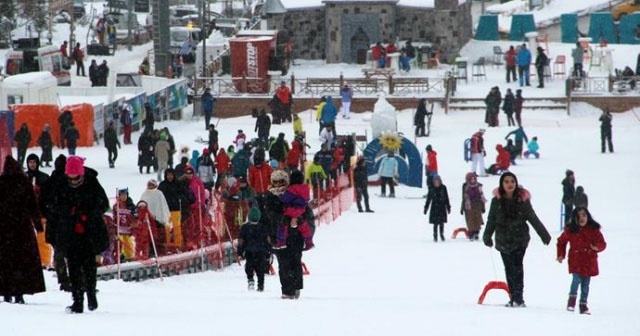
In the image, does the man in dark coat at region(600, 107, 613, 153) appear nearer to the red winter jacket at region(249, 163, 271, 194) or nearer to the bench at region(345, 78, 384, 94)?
the bench at region(345, 78, 384, 94)

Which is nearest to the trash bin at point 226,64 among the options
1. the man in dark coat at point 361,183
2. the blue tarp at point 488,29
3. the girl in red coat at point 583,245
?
the blue tarp at point 488,29

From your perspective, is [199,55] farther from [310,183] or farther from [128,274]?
[128,274]

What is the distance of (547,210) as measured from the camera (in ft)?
92.7

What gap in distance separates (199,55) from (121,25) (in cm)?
2527

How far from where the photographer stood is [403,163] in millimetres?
31578

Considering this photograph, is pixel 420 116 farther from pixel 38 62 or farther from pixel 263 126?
pixel 38 62

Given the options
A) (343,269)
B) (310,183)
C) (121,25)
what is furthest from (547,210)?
(121,25)

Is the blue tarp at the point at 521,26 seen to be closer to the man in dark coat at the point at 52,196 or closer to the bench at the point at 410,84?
the bench at the point at 410,84

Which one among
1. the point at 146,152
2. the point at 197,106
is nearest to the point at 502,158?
the point at 146,152

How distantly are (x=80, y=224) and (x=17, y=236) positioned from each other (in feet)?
1.68

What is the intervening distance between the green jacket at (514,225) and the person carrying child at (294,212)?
5.52 feet

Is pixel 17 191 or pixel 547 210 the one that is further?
pixel 547 210

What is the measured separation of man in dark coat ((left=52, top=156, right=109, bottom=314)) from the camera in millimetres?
12039

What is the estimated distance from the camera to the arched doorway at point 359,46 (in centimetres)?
5114
